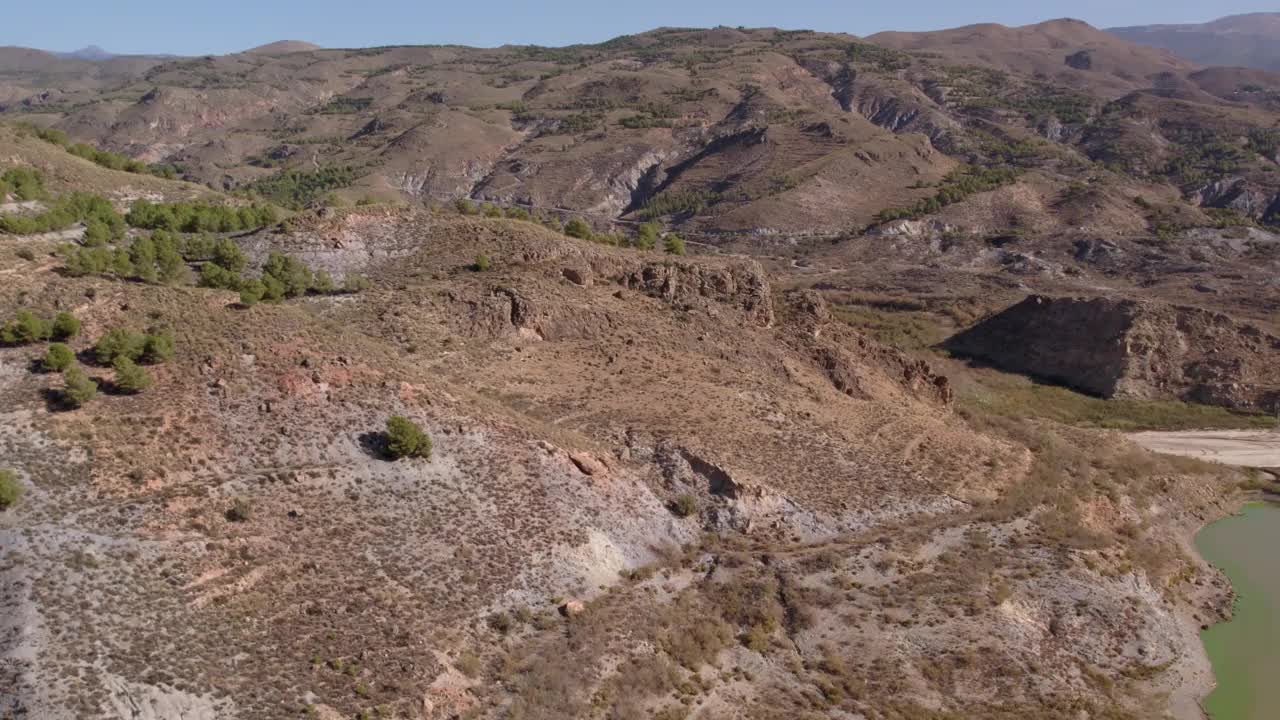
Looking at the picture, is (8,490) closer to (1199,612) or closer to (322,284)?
(322,284)

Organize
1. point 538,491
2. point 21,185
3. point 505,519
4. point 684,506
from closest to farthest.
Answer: point 505,519 < point 538,491 < point 684,506 < point 21,185

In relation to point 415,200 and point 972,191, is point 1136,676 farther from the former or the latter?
point 415,200

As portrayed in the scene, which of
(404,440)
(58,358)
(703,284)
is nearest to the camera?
(58,358)

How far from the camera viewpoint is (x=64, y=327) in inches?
1132

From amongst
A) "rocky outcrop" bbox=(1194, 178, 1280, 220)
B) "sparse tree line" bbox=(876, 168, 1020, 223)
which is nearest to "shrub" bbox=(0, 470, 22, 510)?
"sparse tree line" bbox=(876, 168, 1020, 223)

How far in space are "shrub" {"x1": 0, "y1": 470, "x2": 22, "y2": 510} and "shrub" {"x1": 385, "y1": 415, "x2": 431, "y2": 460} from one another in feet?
32.8

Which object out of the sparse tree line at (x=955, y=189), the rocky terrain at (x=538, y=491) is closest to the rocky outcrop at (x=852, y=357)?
the rocky terrain at (x=538, y=491)

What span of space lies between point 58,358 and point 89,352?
148 centimetres

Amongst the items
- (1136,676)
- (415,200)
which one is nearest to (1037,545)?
(1136,676)

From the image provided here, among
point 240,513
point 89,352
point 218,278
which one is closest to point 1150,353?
point 218,278

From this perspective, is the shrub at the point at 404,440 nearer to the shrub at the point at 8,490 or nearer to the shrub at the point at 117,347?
the shrub at the point at 117,347

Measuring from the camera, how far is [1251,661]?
2930 cm

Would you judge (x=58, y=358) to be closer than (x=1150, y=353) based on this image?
Yes

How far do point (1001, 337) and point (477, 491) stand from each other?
59.2m
